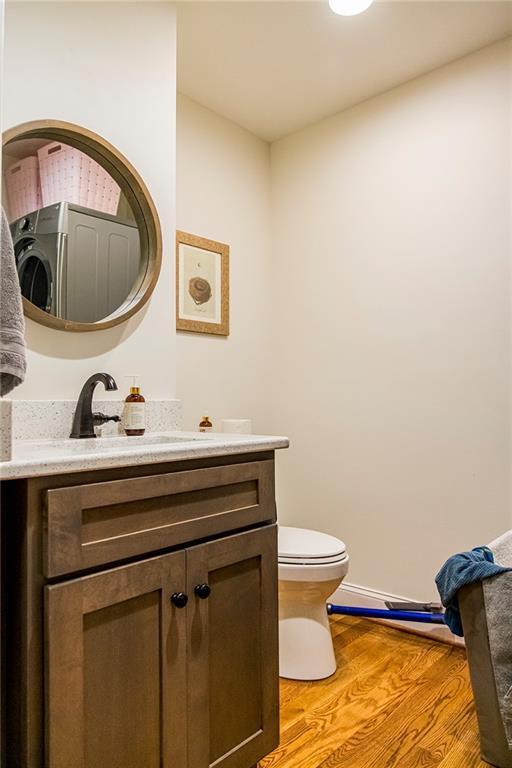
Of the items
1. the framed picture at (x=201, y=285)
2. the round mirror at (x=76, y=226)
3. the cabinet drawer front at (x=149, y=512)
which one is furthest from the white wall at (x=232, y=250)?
the cabinet drawer front at (x=149, y=512)

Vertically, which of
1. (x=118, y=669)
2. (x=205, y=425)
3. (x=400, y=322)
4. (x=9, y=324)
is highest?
(x=400, y=322)

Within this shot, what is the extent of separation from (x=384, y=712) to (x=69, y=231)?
184 centimetres

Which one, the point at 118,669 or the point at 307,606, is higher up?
the point at 118,669

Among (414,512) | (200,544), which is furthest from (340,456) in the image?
(200,544)

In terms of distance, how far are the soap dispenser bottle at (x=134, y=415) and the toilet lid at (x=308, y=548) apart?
74cm

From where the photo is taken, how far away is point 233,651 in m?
1.25

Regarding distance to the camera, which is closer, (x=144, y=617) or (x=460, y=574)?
(x=144, y=617)

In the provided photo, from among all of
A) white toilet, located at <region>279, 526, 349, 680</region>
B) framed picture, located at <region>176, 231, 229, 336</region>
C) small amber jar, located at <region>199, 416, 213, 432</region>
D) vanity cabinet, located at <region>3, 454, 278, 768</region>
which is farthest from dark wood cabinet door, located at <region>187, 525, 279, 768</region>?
framed picture, located at <region>176, 231, 229, 336</region>

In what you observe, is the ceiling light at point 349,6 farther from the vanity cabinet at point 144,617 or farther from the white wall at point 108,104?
the vanity cabinet at point 144,617

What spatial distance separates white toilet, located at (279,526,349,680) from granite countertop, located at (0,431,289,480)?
25.6 inches

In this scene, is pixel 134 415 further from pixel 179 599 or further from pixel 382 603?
pixel 382 603

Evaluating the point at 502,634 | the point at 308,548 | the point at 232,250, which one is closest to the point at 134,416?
the point at 308,548

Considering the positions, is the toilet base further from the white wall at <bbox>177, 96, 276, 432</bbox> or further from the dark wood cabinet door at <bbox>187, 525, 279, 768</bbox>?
the white wall at <bbox>177, 96, 276, 432</bbox>

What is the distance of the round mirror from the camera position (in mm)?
1444
